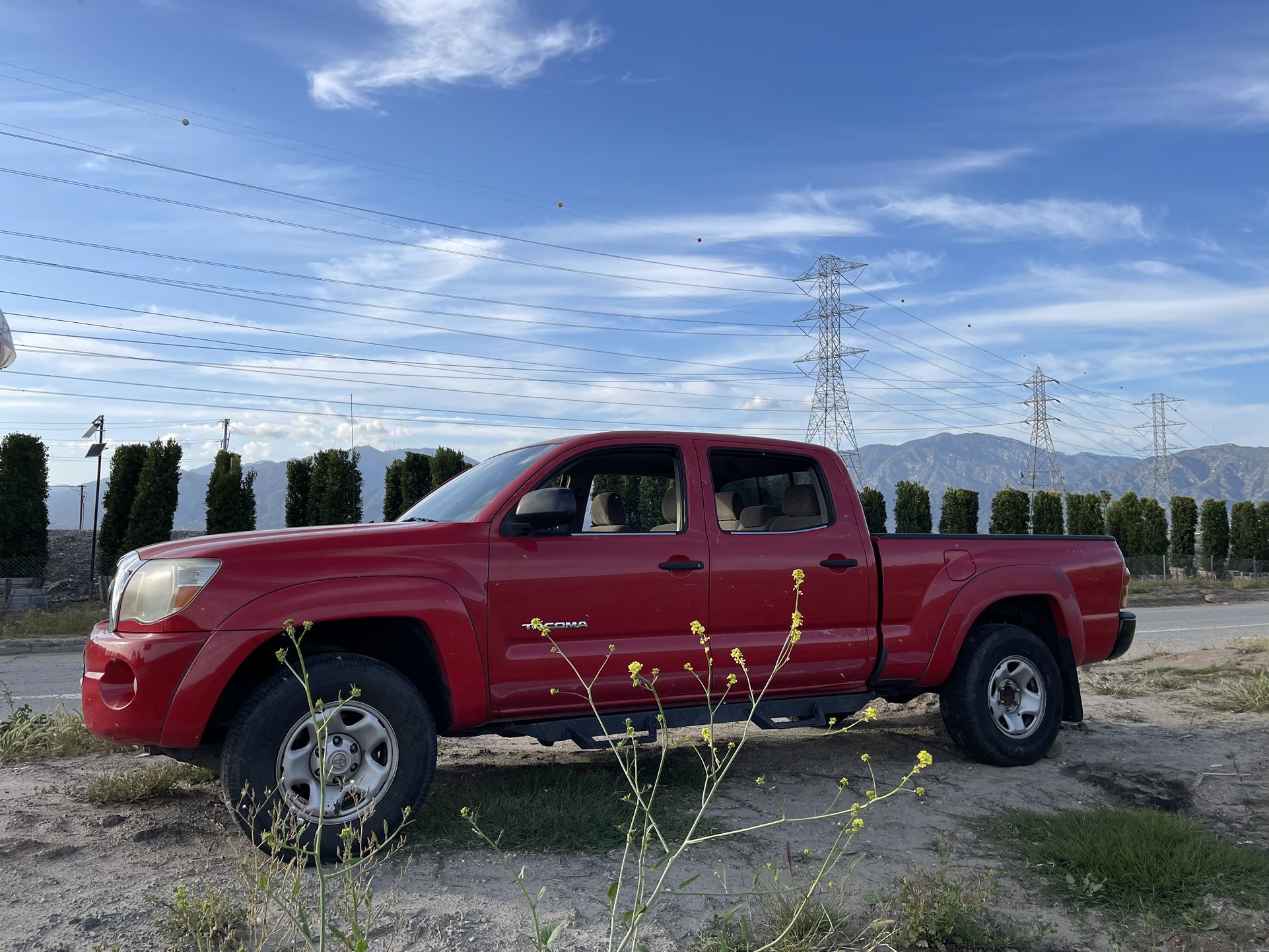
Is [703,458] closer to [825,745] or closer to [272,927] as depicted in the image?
[825,745]

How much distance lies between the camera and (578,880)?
3.89 metres

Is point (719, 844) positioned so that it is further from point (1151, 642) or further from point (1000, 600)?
point (1151, 642)

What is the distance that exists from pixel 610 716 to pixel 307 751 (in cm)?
149

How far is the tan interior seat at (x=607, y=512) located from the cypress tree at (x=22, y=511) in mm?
20860

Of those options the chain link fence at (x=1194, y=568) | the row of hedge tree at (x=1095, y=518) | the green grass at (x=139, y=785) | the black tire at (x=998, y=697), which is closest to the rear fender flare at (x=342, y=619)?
the green grass at (x=139, y=785)

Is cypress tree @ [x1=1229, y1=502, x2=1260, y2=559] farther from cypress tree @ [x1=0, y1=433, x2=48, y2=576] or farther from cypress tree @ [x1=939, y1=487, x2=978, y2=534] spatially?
cypress tree @ [x1=0, y1=433, x2=48, y2=576]

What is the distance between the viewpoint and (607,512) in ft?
19.2

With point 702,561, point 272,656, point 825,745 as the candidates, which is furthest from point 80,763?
point 825,745

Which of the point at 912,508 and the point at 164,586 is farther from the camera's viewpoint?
the point at 912,508

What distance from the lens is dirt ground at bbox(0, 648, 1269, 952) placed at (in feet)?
11.6

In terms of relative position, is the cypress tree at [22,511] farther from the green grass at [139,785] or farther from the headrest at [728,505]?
the headrest at [728,505]

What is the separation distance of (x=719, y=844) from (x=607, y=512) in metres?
2.14

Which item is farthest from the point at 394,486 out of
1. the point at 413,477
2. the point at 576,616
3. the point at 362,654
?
the point at 576,616

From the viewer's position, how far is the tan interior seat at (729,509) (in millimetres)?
5805
